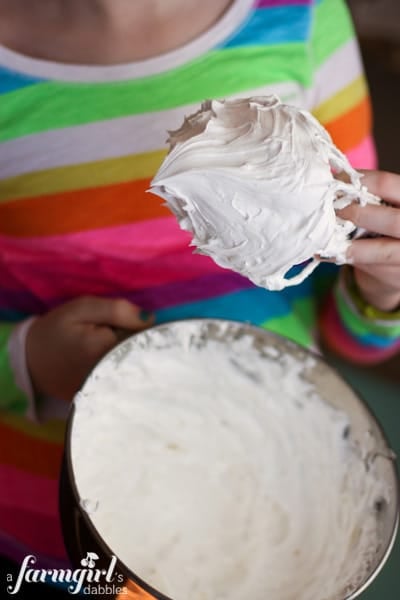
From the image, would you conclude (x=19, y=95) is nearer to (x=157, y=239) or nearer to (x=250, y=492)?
(x=157, y=239)

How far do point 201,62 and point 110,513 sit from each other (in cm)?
39

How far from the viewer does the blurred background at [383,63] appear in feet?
3.35

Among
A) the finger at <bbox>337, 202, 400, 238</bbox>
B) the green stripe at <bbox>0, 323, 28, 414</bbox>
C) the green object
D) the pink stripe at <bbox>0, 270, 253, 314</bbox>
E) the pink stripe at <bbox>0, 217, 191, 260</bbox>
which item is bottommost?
the green object

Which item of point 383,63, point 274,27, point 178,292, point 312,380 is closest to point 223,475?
point 312,380

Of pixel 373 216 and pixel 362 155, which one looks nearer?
pixel 373 216

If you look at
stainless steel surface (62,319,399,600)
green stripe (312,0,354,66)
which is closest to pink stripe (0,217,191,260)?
stainless steel surface (62,319,399,600)

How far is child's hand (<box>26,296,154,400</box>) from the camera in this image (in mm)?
597

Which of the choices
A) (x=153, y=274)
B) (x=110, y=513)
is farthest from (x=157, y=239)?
(x=110, y=513)

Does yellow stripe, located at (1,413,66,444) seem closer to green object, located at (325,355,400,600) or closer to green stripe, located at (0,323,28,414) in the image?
green stripe, located at (0,323,28,414)

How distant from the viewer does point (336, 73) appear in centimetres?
69

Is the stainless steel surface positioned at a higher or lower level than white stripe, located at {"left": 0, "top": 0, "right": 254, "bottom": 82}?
lower

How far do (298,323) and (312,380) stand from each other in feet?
0.55

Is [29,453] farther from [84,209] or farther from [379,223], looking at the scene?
[379,223]

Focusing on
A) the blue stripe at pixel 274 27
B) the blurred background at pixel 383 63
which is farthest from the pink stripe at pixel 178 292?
the blurred background at pixel 383 63
